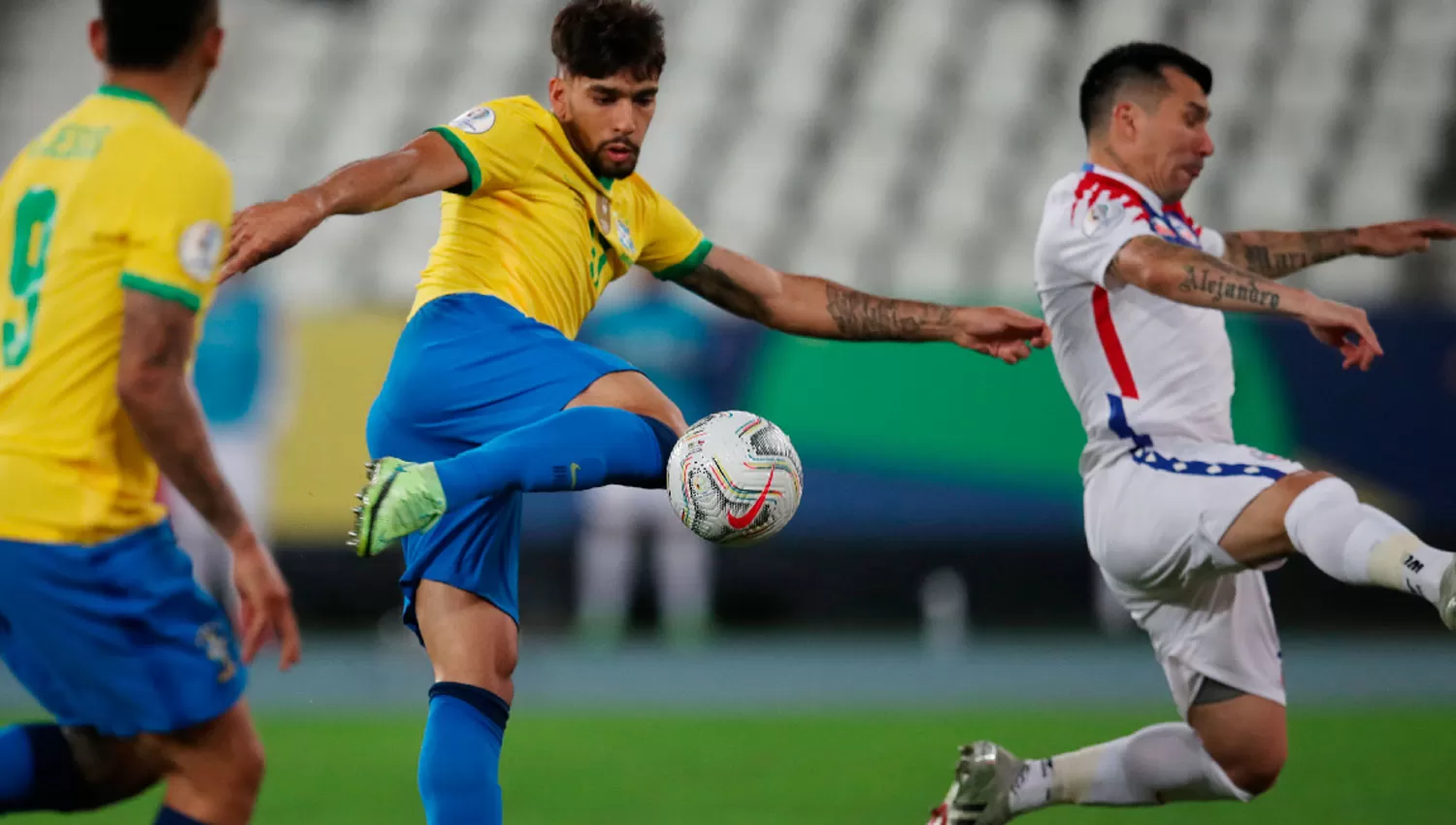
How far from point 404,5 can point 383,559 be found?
7.44 m

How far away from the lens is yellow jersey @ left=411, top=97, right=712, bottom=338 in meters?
4.78

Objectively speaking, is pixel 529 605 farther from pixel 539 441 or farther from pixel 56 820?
pixel 539 441

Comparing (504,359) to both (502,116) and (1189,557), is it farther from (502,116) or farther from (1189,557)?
(1189,557)

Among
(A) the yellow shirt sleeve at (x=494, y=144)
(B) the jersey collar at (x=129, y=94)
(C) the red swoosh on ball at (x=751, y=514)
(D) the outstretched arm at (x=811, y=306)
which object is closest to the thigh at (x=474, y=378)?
(A) the yellow shirt sleeve at (x=494, y=144)

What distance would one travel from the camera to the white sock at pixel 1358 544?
14.0 ft

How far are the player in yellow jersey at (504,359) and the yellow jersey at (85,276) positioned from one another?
35.0 inches

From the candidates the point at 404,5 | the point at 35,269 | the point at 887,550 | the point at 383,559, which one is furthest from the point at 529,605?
the point at 35,269

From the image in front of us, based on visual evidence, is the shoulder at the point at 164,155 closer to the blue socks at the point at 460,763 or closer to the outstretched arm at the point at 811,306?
the blue socks at the point at 460,763

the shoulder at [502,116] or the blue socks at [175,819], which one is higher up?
the shoulder at [502,116]

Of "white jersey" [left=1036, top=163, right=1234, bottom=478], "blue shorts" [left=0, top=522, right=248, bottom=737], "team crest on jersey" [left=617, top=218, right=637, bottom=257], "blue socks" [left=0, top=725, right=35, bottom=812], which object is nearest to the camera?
"blue shorts" [left=0, top=522, right=248, bottom=737]

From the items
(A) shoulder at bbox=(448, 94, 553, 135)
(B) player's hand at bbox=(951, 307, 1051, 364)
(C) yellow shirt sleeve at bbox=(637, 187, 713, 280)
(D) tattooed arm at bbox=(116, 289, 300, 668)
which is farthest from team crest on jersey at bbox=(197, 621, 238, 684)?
(B) player's hand at bbox=(951, 307, 1051, 364)

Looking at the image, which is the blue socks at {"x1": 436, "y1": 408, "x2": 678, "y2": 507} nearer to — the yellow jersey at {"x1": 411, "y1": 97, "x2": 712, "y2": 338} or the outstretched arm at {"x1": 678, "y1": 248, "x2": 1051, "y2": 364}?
the yellow jersey at {"x1": 411, "y1": 97, "x2": 712, "y2": 338}

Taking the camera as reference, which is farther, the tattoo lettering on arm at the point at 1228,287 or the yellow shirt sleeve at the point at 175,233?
the tattoo lettering on arm at the point at 1228,287

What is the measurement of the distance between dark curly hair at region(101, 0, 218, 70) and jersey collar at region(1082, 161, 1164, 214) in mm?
2865
